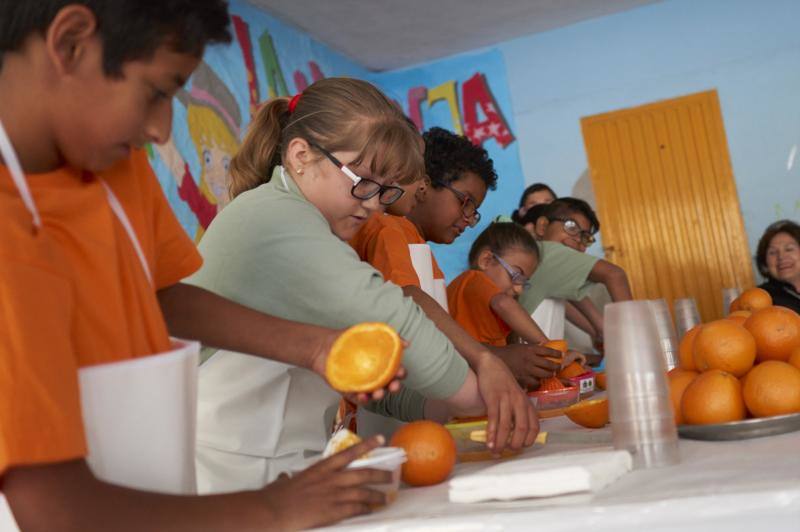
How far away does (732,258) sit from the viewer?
601 cm

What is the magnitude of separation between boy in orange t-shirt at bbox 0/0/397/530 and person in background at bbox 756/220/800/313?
402 cm

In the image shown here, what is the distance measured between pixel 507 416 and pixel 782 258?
3.82 m

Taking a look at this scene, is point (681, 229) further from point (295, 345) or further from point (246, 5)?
point (295, 345)

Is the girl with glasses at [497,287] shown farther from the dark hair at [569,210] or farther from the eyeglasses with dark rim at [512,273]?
the dark hair at [569,210]

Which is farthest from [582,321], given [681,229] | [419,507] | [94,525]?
[94,525]

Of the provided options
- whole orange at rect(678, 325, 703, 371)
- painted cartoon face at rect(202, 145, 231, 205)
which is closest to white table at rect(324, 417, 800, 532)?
whole orange at rect(678, 325, 703, 371)

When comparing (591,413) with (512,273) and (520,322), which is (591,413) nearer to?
(520,322)

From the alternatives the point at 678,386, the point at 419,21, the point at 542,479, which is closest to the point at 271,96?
the point at 419,21

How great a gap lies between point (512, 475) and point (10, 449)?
0.49 m

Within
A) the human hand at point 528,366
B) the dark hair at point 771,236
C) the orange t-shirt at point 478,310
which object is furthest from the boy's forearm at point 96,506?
the dark hair at point 771,236

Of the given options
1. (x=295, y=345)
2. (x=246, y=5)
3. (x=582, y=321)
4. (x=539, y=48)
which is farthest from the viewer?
(x=539, y=48)

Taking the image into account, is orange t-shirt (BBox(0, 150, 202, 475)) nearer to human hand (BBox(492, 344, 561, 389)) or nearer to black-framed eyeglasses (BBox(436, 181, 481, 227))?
human hand (BBox(492, 344, 561, 389))

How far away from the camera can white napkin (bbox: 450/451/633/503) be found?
0.89 metres

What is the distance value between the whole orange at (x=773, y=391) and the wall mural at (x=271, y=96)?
2.78 meters
